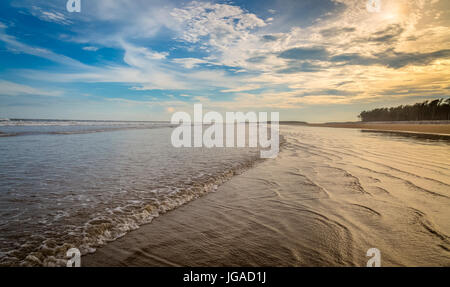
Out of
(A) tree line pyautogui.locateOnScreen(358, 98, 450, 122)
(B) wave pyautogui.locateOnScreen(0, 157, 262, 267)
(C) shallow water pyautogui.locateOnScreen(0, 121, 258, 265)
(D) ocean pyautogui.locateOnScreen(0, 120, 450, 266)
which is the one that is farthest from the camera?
(A) tree line pyautogui.locateOnScreen(358, 98, 450, 122)

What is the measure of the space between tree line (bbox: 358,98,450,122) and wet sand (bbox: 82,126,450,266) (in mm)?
104954

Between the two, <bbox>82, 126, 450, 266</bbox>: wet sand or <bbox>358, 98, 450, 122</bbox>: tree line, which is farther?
<bbox>358, 98, 450, 122</bbox>: tree line

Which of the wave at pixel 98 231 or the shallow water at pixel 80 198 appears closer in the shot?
the wave at pixel 98 231

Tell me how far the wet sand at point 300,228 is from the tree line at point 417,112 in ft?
344

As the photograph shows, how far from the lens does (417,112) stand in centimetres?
8831

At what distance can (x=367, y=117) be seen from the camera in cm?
12112

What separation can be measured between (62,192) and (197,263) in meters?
4.59

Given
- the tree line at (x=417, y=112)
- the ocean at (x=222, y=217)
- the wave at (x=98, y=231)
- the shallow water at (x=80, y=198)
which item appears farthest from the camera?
the tree line at (x=417, y=112)

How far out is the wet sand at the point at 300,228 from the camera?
290 cm

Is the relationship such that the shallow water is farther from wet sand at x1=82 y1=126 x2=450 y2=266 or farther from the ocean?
wet sand at x1=82 y1=126 x2=450 y2=266

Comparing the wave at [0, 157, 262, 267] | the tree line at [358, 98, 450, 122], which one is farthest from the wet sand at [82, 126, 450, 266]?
the tree line at [358, 98, 450, 122]

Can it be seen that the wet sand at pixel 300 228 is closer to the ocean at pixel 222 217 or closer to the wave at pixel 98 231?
the ocean at pixel 222 217

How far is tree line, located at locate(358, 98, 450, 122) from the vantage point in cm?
7837

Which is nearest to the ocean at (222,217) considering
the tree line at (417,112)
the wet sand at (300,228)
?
the wet sand at (300,228)
